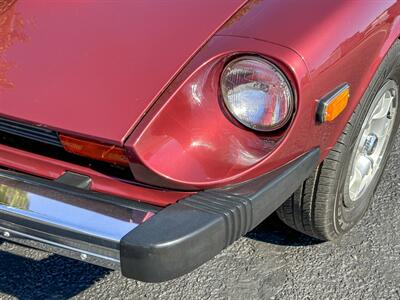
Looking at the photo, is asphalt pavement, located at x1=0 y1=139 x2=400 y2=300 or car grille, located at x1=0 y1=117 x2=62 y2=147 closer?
car grille, located at x1=0 y1=117 x2=62 y2=147

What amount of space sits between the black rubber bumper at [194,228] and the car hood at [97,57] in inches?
11.0

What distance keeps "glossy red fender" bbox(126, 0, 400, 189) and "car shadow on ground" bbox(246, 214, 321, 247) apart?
2.46ft

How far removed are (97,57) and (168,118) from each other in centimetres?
33

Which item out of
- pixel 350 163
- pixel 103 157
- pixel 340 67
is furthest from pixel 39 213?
pixel 350 163

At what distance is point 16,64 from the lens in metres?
1.99

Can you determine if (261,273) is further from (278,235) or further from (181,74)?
(181,74)

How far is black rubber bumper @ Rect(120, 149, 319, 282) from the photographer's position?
1.63 metres

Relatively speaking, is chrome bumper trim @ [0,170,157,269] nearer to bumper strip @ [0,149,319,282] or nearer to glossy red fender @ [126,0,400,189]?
bumper strip @ [0,149,319,282]

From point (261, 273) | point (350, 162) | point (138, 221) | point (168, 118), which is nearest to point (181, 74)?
point (168, 118)

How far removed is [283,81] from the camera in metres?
1.78

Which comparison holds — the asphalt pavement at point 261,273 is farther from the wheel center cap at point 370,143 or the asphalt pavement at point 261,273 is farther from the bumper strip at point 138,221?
the bumper strip at point 138,221

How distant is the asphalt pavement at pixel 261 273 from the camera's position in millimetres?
2361

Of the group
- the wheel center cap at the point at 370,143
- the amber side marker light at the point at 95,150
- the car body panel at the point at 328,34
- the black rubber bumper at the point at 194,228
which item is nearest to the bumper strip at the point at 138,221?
the black rubber bumper at the point at 194,228

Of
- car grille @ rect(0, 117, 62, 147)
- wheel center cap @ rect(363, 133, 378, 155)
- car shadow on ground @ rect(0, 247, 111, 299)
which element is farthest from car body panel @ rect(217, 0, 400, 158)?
car shadow on ground @ rect(0, 247, 111, 299)
